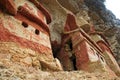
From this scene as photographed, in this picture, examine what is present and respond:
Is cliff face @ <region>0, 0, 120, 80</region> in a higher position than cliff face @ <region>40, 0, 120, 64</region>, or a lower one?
lower

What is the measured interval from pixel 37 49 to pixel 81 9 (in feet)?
41.8

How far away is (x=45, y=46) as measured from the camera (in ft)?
37.2

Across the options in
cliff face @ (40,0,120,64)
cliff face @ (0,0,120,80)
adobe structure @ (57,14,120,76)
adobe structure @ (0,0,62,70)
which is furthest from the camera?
cliff face @ (40,0,120,64)

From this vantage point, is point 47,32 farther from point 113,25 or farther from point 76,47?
point 113,25

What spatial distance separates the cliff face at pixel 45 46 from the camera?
6933 millimetres

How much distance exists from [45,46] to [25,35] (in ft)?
4.36

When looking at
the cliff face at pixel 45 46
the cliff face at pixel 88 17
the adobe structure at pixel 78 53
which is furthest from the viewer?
the cliff face at pixel 88 17

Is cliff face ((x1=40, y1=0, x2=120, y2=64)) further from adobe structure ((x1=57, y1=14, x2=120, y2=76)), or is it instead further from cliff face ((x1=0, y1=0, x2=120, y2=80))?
adobe structure ((x1=57, y1=14, x2=120, y2=76))

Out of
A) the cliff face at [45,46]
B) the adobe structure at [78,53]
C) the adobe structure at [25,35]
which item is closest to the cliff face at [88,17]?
the cliff face at [45,46]

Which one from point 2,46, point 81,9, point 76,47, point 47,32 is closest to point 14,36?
point 2,46

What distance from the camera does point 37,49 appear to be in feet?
34.6

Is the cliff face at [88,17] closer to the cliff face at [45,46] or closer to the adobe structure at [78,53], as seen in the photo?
the cliff face at [45,46]

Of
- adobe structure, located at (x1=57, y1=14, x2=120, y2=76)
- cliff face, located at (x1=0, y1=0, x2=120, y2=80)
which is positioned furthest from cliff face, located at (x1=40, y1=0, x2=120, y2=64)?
adobe structure, located at (x1=57, y1=14, x2=120, y2=76)

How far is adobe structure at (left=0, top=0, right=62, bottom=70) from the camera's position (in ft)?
30.1
